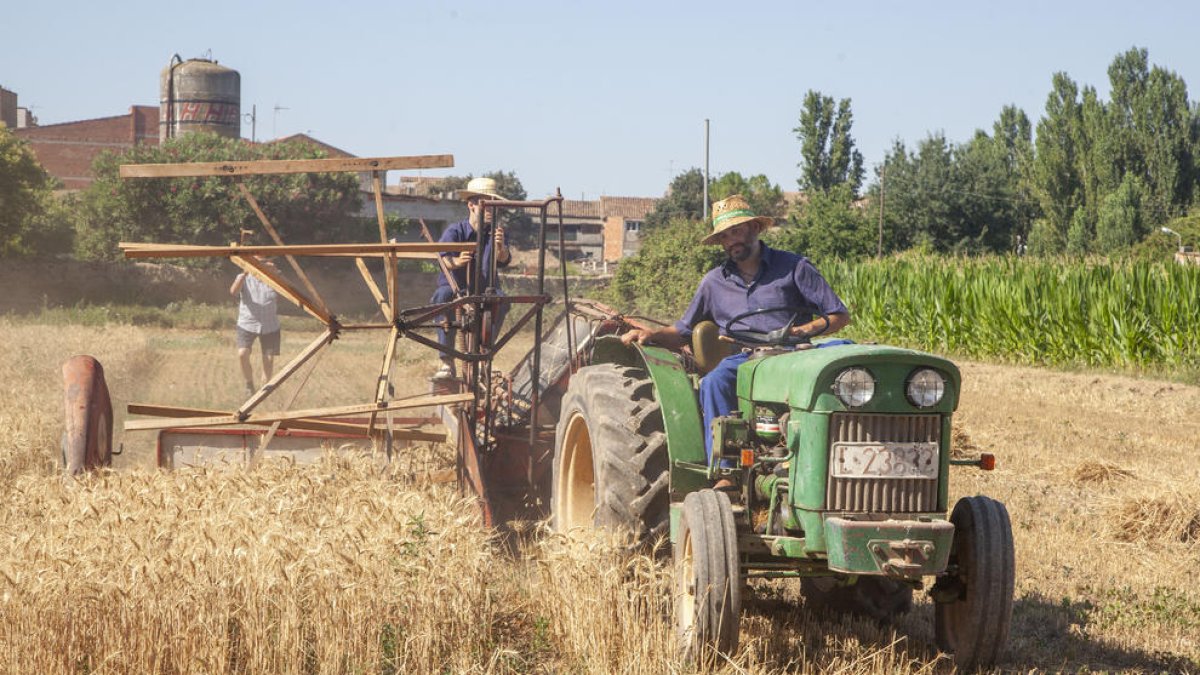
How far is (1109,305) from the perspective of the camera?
19516 mm

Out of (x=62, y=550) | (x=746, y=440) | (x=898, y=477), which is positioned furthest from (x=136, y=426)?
(x=898, y=477)

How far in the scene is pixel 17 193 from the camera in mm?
35688

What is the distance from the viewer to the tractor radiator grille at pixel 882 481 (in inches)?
191

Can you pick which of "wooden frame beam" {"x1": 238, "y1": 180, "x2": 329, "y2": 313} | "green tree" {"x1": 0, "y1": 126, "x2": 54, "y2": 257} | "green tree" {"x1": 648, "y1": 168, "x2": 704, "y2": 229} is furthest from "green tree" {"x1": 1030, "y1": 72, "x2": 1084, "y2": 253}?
"wooden frame beam" {"x1": 238, "y1": 180, "x2": 329, "y2": 313}

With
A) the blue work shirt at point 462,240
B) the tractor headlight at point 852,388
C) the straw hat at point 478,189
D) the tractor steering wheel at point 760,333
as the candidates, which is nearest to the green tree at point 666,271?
the blue work shirt at point 462,240

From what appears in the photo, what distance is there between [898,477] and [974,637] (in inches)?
28.0

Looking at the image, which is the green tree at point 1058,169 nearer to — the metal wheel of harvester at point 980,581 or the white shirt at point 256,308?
the white shirt at point 256,308

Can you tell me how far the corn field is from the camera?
1889 centimetres

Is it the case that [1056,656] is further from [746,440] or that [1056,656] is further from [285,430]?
[285,430]

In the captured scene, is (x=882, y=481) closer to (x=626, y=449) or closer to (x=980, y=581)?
(x=980, y=581)

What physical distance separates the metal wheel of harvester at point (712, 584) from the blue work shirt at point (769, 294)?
1.59 metres

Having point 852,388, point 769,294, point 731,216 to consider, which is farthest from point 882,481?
point 731,216

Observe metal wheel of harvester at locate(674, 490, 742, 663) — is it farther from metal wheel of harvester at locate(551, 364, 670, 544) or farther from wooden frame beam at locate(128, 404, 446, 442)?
wooden frame beam at locate(128, 404, 446, 442)

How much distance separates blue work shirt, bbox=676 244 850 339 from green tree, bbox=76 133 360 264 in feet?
101
